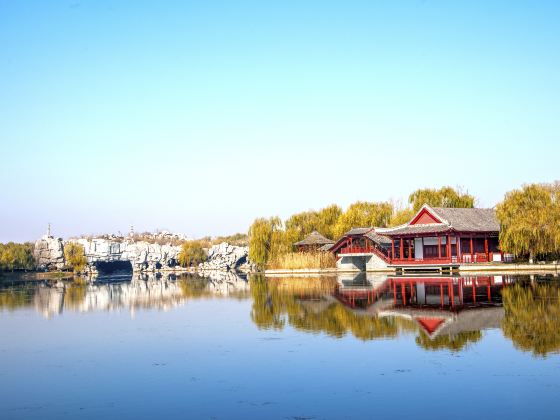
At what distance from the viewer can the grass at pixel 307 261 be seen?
60.2m

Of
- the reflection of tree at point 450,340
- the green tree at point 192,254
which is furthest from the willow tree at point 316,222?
the reflection of tree at point 450,340

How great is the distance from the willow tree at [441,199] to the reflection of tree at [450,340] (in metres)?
53.7

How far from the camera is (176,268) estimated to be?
107 meters

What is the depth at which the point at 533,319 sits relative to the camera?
18531mm

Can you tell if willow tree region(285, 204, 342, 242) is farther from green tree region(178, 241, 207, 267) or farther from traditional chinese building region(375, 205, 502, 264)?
green tree region(178, 241, 207, 267)

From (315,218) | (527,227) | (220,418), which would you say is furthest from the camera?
(315,218)

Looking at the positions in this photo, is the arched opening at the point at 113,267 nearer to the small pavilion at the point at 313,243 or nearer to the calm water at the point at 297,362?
the small pavilion at the point at 313,243

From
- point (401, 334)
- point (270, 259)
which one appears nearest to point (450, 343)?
point (401, 334)

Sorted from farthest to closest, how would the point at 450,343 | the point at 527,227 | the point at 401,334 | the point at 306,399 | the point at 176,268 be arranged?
the point at 176,268
the point at 527,227
the point at 401,334
the point at 450,343
the point at 306,399

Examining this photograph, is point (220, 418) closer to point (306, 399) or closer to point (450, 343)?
point (306, 399)

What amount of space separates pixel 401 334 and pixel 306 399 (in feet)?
23.5

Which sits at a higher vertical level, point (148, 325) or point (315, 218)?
point (315, 218)

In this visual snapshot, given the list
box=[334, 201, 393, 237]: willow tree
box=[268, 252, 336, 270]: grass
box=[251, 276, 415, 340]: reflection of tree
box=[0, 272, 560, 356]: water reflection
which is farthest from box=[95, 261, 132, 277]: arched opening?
box=[251, 276, 415, 340]: reflection of tree

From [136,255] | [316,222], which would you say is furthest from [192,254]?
[316,222]
